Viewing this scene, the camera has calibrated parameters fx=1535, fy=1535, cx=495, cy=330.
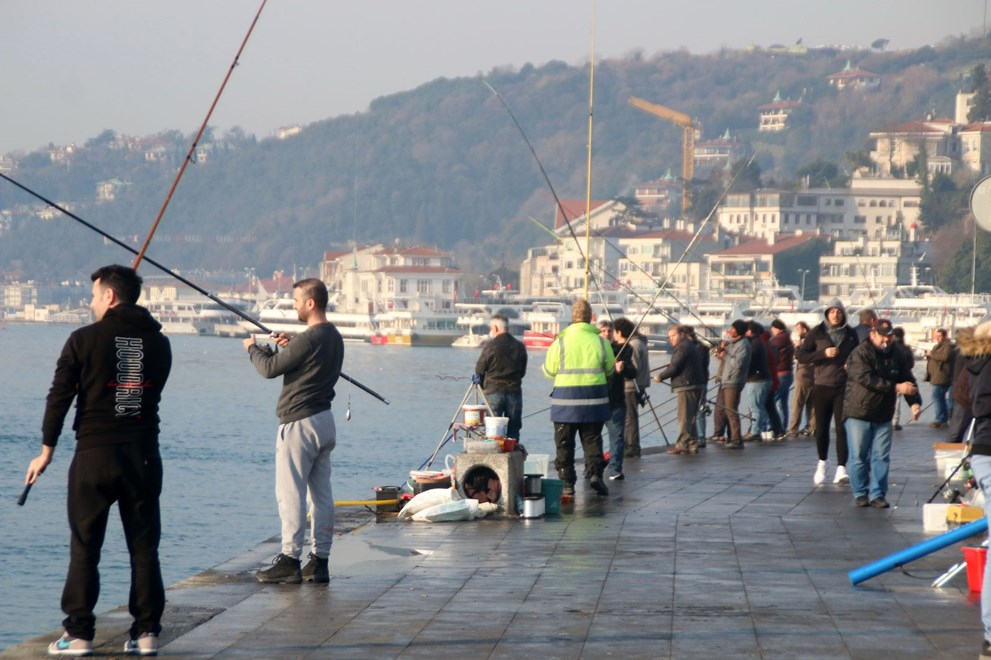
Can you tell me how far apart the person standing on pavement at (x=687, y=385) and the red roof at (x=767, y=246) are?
125639 millimetres

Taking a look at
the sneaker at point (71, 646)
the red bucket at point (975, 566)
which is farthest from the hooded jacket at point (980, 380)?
the sneaker at point (71, 646)

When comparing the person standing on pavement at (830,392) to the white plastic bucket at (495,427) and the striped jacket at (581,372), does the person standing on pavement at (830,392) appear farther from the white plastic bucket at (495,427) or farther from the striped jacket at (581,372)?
the white plastic bucket at (495,427)

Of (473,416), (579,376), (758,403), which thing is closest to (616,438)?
(579,376)

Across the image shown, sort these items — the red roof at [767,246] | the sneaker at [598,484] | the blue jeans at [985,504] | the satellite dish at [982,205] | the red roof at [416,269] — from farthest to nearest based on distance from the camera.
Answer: the red roof at [416,269], the red roof at [767,246], the sneaker at [598,484], the satellite dish at [982,205], the blue jeans at [985,504]

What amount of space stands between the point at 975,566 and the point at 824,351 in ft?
17.6

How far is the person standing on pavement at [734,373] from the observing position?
17.4 meters

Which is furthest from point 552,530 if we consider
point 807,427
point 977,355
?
point 807,427

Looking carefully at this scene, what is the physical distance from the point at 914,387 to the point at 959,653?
6.16 metres

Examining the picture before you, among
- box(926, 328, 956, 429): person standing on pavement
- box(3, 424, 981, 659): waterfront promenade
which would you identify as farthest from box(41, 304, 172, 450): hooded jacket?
box(926, 328, 956, 429): person standing on pavement

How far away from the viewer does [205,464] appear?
3086 cm

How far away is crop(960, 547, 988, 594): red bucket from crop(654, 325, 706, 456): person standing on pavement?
29.9 ft

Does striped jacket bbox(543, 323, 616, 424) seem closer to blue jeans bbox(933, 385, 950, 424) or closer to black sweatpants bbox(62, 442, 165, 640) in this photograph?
black sweatpants bbox(62, 442, 165, 640)

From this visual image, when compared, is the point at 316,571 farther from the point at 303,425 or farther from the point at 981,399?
the point at 981,399

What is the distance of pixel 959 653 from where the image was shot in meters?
5.98
